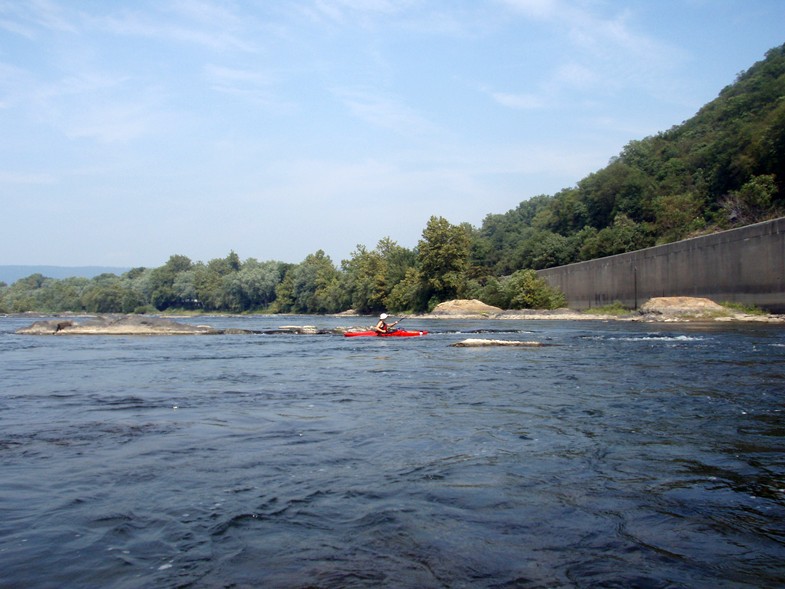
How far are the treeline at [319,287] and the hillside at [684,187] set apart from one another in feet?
25.3

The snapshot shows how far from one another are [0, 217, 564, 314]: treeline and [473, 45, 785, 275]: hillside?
770cm

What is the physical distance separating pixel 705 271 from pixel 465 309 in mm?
29518

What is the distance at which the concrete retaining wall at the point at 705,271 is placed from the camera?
32906 millimetres

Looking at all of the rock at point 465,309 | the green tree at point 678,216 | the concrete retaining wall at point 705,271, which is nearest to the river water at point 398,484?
the concrete retaining wall at point 705,271

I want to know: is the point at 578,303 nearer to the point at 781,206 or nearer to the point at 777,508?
the point at 781,206

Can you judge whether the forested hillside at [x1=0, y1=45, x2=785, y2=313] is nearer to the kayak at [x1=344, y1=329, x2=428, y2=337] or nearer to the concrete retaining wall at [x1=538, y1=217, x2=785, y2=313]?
the concrete retaining wall at [x1=538, y1=217, x2=785, y2=313]

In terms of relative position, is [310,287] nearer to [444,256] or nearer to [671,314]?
[444,256]

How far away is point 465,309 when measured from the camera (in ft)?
217

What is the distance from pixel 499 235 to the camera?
117188 millimetres

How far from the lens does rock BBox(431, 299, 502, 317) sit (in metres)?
63.8

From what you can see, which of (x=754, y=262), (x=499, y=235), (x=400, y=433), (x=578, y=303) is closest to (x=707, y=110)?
(x=499, y=235)

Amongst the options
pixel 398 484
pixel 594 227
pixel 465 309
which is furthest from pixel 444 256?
pixel 398 484

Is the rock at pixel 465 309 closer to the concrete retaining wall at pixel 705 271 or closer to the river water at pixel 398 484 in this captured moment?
the concrete retaining wall at pixel 705 271

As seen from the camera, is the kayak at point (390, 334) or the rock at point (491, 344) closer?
the rock at point (491, 344)
